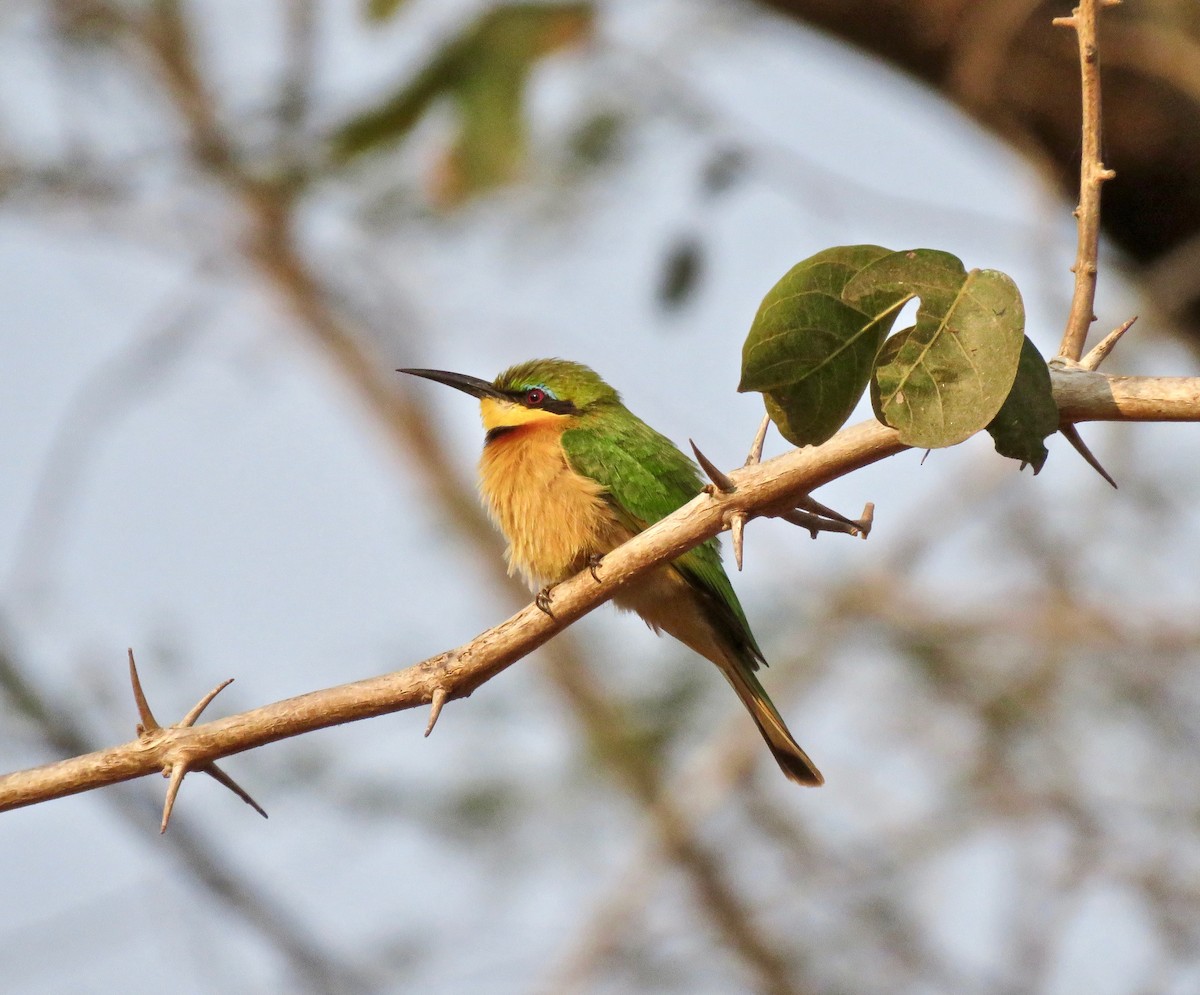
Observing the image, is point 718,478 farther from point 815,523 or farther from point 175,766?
point 175,766

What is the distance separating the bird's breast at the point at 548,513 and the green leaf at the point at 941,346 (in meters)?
1.61

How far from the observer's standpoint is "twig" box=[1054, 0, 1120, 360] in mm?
1852

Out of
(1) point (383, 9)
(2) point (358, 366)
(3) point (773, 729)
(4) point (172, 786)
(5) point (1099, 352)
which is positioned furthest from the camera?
(2) point (358, 366)

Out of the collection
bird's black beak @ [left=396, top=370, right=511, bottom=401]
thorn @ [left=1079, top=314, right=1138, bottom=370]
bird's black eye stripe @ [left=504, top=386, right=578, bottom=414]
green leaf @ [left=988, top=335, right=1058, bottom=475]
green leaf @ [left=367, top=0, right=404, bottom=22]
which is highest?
green leaf @ [left=367, top=0, right=404, bottom=22]

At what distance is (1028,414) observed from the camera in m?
1.72

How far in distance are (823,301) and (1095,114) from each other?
1.40ft

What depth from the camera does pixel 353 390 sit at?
31.4 feet

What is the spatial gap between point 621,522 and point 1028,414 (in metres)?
1.74

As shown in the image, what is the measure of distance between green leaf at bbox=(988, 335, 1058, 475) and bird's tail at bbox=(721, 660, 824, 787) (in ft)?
5.37

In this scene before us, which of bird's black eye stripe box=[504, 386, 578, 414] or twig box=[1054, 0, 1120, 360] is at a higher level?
bird's black eye stripe box=[504, 386, 578, 414]

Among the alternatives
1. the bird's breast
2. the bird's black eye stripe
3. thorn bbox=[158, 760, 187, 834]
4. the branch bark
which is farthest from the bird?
thorn bbox=[158, 760, 187, 834]

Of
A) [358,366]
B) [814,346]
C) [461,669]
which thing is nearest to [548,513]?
[461,669]

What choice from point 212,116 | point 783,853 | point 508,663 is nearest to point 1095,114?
point 508,663

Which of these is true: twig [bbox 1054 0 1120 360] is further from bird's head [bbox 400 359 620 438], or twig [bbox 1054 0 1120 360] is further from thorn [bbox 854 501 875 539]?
bird's head [bbox 400 359 620 438]
